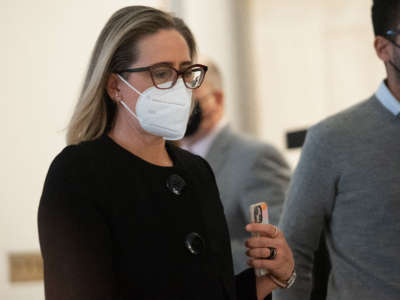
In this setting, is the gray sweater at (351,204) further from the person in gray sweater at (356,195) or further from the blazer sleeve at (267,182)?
the blazer sleeve at (267,182)

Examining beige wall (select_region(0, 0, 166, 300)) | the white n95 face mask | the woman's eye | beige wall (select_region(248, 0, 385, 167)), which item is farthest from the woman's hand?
beige wall (select_region(248, 0, 385, 167))

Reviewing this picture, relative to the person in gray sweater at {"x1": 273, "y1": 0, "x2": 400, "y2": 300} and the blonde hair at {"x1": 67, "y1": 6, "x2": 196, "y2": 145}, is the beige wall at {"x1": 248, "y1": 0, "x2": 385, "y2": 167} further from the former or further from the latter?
the blonde hair at {"x1": 67, "y1": 6, "x2": 196, "y2": 145}

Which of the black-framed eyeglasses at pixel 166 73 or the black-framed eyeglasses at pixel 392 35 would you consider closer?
the black-framed eyeglasses at pixel 166 73

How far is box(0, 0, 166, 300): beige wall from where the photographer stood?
3188 mm

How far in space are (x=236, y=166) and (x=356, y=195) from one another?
3.27 feet

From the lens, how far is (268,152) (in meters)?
2.82

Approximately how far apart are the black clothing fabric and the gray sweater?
0.50 meters

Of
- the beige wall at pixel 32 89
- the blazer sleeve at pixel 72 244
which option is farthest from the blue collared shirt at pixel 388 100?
the beige wall at pixel 32 89

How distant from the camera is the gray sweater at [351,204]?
182 centimetres

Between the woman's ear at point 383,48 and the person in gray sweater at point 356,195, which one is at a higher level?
the woman's ear at point 383,48

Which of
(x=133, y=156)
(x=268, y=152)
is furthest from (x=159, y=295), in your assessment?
(x=268, y=152)

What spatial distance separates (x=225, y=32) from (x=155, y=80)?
3.14m

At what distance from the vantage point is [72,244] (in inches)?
47.8

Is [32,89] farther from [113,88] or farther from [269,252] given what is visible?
[269,252]
